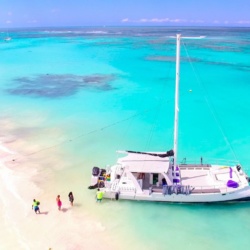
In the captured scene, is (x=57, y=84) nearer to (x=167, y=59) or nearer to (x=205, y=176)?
(x=167, y=59)

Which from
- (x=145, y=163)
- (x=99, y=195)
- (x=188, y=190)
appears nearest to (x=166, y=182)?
(x=188, y=190)

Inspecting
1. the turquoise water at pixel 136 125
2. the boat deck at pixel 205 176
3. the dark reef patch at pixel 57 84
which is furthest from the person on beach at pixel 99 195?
the dark reef patch at pixel 57 84

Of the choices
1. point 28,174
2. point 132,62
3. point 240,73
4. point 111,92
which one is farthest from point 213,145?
point 132,62

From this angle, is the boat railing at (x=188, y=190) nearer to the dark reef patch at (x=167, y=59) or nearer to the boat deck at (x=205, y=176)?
the boat deck at (x=205, y=176)

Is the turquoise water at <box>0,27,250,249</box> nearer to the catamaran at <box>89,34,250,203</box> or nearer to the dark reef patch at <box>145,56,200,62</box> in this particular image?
the catamaran at <box>89,34,250,203</box>

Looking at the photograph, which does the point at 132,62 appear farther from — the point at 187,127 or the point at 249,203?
the point at 249,203
